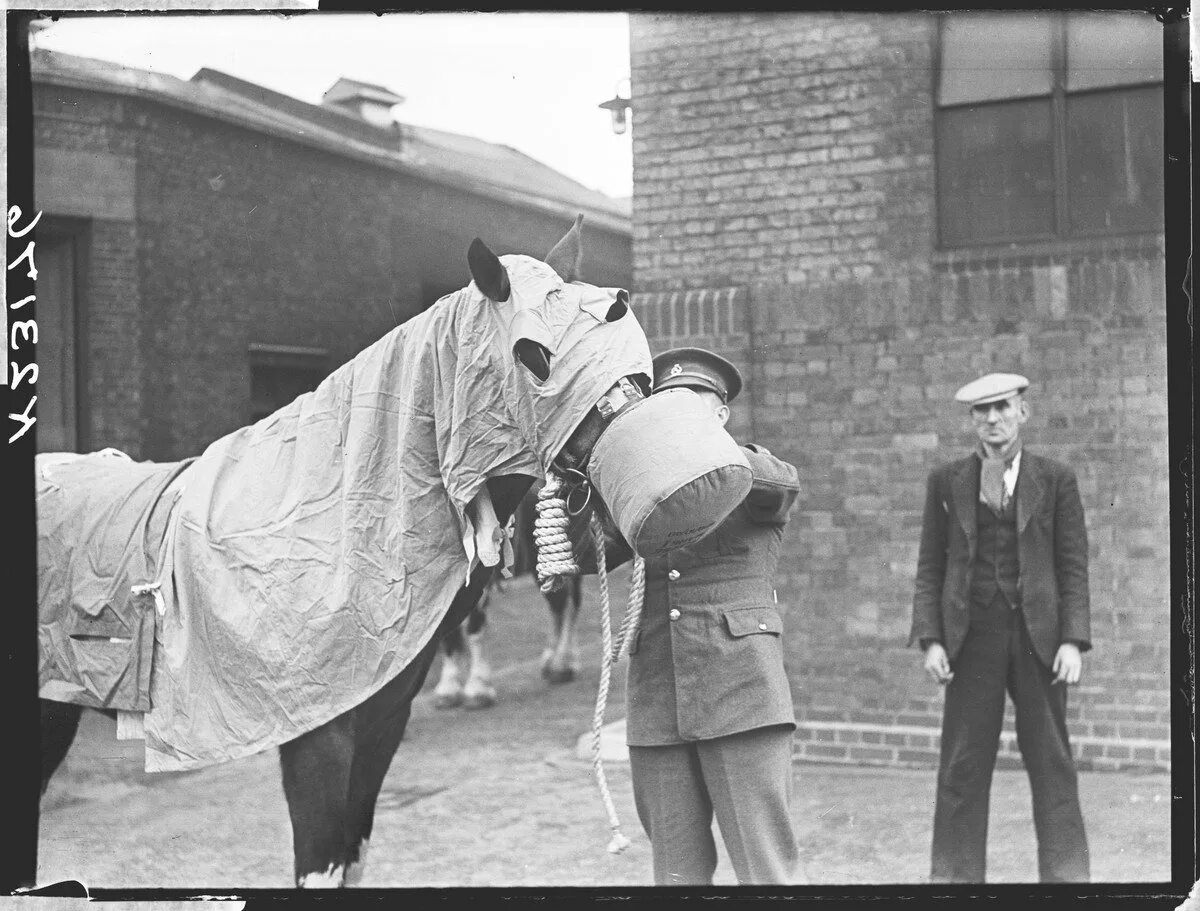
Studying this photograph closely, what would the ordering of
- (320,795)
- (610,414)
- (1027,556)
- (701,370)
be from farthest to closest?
(1027,556)
(701,370)
(320,795)
(610,414)

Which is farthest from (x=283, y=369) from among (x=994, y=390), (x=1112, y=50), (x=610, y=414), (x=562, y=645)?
(x=562, y=645)

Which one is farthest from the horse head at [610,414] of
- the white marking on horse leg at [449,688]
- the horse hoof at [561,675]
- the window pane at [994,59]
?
the horse hoof at [561,675]

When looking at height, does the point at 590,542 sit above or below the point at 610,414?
below

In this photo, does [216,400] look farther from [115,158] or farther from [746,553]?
[746,553]

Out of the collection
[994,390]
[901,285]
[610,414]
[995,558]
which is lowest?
[995,558]

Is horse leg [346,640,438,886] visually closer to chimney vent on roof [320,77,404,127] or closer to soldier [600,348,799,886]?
soldier [600,348,799,886]

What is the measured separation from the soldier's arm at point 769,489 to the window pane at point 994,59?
2.42 m

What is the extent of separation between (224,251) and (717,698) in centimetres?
312

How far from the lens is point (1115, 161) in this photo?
5301 millimetres

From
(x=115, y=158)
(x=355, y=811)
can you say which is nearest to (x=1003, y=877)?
(x=355, y=811)

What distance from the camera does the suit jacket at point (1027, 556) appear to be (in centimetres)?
441

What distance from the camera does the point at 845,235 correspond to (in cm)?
567

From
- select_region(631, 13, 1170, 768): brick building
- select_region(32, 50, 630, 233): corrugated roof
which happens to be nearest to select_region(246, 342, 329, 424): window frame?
select_region(32, 50, 630, 233): corrugated roof

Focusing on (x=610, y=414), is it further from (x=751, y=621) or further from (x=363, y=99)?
(x=363, y=99)
